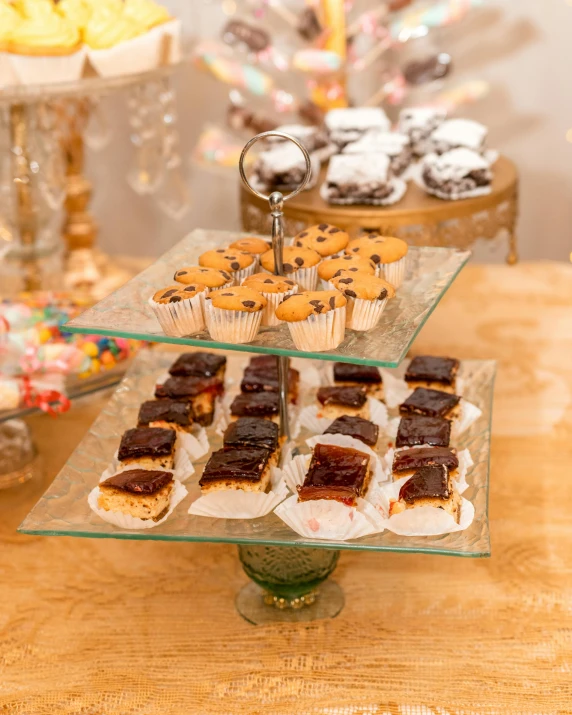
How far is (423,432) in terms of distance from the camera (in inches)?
52.1

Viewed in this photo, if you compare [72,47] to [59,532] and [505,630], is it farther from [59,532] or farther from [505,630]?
[505,630]

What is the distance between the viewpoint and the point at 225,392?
1521 mm

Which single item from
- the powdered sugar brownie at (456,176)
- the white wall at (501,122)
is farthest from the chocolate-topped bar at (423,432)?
the white wall at (501,122)

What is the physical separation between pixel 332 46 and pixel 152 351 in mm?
1301

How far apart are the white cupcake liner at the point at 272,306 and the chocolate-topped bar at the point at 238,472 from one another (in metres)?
0.19

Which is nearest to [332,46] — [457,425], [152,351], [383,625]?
[152,351]

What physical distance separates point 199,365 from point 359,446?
1.13 feet

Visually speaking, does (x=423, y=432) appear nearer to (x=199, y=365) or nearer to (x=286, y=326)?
(x=286, y=326)

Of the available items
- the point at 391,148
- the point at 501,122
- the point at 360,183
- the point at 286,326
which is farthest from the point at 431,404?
the point at 501,122

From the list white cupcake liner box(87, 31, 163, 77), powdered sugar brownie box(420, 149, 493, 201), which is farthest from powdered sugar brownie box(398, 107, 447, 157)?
white cupcake liner box(87, 31, 163, 77)

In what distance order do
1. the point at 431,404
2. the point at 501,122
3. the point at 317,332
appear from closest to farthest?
the point at 317,332 < the point at 431,404 < the point at 501,122

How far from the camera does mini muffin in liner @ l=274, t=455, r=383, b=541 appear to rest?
1.15 meters

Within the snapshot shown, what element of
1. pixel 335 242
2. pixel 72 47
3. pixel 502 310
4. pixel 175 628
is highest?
pixel 72 47

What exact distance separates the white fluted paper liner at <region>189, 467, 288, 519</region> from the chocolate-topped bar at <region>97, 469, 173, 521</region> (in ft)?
0.15
